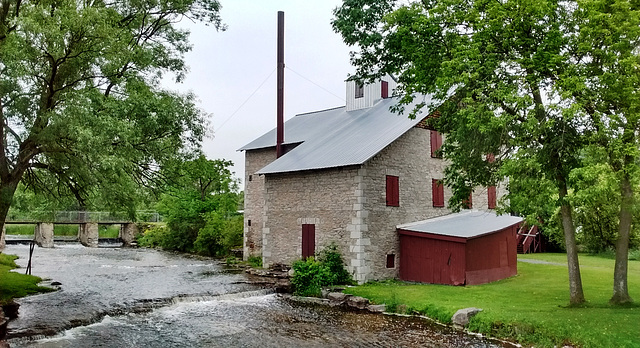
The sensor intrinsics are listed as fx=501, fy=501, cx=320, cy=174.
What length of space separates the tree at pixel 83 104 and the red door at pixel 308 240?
7326 mm

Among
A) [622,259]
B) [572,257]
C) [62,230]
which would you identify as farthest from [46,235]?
[622,259]

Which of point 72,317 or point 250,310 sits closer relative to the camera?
point 72,317

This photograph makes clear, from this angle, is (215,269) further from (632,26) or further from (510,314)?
(632,26)

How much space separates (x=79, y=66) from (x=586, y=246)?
95.2 feet

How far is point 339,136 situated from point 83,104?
13938mm

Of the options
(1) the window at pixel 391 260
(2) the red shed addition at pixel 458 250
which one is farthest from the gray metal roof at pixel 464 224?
(1) the window at pixel 391 260

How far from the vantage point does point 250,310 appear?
15.8m

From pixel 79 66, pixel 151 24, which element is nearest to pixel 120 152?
pixel 79 66

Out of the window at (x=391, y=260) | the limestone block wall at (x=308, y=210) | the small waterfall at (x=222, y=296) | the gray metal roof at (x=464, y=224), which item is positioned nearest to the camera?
the small waterfall at (x=222, y=296)

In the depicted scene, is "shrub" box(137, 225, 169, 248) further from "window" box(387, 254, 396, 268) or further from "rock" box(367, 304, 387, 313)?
"rock" box(367, 304, 387, 313)

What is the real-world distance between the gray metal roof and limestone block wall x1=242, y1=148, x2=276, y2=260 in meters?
10.0

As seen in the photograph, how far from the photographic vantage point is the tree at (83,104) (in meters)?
11.6

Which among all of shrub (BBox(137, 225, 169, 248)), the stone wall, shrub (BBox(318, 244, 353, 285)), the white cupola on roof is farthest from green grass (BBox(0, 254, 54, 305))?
shrub (BBox(137, 225, 169, 248))

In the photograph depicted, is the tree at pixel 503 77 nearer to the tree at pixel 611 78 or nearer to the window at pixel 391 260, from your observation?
the tree at pixel 611 78
